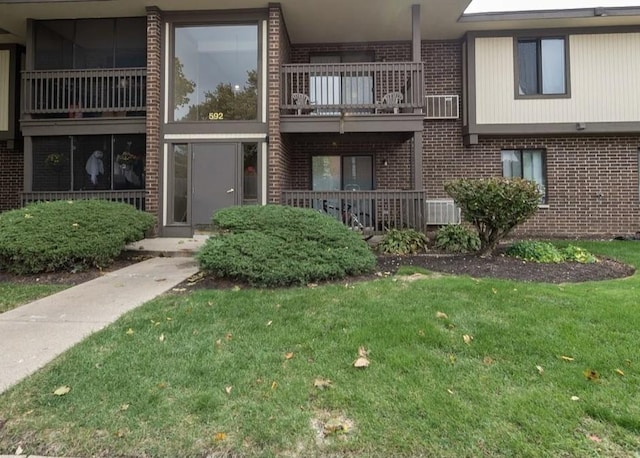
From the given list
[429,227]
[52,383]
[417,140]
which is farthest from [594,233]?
[52,383]

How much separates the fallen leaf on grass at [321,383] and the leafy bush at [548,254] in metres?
5.58

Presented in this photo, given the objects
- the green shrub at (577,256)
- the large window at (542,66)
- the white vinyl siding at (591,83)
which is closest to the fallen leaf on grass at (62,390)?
the green shrub at (577,256)

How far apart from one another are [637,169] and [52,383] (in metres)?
13.7

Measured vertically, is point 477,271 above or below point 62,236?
below

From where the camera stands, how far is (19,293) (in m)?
5.60

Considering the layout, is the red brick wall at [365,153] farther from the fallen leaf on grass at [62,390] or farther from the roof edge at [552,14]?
the fallen leaf on grass at [62,390]

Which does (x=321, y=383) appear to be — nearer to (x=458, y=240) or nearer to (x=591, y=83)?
(x=458, y=240)

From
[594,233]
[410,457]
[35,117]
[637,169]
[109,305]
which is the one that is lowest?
[410,457]

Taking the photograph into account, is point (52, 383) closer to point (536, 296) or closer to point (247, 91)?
point (536, 296)

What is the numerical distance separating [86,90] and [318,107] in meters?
5.55

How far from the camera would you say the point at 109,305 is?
4980 millimetres

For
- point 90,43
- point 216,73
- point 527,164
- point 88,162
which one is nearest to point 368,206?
point 216,73

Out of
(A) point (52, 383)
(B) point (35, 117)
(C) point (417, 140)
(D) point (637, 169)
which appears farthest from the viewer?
(D) point (637, 169)

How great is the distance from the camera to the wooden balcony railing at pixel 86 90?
10031mm
